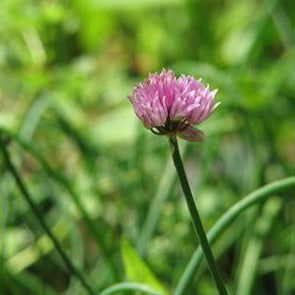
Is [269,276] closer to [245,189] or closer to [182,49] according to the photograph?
[245,189]

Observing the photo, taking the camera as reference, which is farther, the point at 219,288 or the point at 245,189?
the point at 245,189

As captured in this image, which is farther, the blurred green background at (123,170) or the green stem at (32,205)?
the blurred green background at (123,170)

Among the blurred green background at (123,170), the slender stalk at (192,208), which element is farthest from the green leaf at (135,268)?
the slender stalk at (192,208)

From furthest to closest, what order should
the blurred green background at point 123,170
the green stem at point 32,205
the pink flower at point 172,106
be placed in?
the blurred green background at point 123,170 → the green stem at point 32,205 → the pink flower at point 172,106

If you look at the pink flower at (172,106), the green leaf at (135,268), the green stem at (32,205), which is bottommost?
the pink flower at (172,106)

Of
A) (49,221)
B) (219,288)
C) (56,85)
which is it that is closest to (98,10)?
(56,85)

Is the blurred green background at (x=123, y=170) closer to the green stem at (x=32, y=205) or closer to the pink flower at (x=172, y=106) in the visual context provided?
the green stem at (x=32, y=205)

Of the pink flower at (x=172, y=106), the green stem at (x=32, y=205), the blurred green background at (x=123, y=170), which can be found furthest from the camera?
the blurred green background at (x=123, y=170)

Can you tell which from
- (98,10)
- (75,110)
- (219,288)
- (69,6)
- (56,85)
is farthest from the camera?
(98,10)
